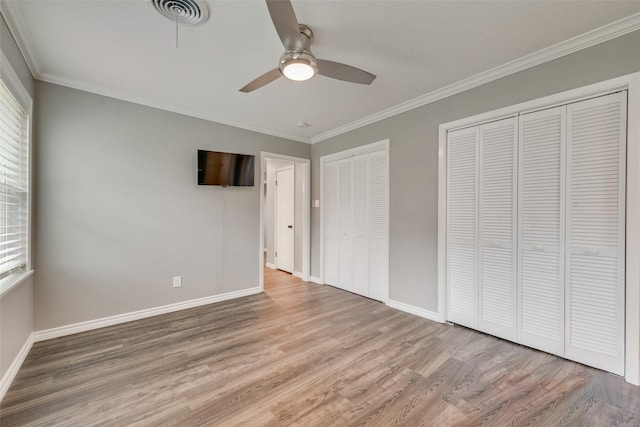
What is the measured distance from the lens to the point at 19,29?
73.6 inches

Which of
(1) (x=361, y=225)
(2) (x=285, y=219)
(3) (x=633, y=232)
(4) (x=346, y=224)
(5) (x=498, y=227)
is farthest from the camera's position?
(2) (x=285, y=219)

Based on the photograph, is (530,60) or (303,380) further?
(530,60)

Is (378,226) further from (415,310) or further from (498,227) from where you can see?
(498,227)

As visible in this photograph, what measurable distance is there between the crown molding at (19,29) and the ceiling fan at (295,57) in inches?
57.7

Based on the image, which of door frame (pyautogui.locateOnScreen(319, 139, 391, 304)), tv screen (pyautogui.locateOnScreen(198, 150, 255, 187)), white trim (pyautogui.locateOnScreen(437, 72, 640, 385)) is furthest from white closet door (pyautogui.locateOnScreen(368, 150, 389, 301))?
white trim (pyautogui.locateOnScreen(437, 72, 640, 385))

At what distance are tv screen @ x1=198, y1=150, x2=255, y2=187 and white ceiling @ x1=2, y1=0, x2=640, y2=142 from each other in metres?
0.74

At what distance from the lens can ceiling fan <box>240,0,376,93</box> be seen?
57.1 inches

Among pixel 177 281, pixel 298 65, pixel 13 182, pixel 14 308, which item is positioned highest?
pixel 298 65

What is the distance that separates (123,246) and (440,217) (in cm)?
346

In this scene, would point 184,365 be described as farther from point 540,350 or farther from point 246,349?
point 540,350

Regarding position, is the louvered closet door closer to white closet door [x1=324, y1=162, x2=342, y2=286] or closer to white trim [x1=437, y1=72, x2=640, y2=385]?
white trim [x1=437, y1=72, x2=640, y2=385]

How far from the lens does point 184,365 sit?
2129 mm

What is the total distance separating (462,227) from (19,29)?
3.93m

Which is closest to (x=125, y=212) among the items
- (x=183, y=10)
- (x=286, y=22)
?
(x=183, y=10)
